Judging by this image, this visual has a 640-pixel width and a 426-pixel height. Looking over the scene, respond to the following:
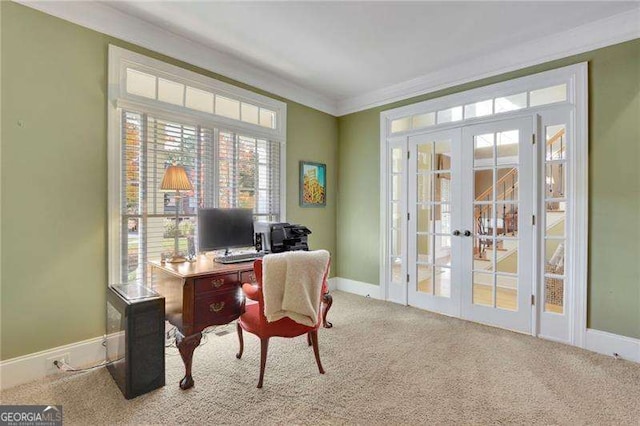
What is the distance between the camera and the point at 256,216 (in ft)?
11.7

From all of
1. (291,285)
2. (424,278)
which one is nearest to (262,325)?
(291,285)

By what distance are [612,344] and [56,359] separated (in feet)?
14.2

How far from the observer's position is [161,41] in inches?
108

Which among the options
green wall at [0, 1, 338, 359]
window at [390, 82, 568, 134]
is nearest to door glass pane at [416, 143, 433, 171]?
window at [390, 82, 568, 134]

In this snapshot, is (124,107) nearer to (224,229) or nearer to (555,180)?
(224,229)

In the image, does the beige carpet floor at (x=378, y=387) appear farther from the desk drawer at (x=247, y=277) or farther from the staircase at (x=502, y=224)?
the staircase at (x=502, y=224)

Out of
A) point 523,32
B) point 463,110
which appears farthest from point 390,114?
point 523,32

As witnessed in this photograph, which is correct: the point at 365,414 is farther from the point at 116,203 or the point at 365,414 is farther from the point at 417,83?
the point at 417,83

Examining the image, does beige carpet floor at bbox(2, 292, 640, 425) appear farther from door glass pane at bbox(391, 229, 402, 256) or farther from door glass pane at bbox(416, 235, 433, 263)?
door glass pane at bbox(391, 229, 402, 256)

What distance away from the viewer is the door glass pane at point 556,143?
9.35ft

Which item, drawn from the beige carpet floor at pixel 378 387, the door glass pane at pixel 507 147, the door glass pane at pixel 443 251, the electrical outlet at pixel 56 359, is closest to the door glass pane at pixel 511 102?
the door glass pane at pixel 507 147

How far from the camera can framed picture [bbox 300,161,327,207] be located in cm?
410

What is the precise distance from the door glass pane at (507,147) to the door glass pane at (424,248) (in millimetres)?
1135

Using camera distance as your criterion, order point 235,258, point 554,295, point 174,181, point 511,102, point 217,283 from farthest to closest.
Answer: point 511,102
point 554,295
point 235,258
point 174,181
point 217,283
